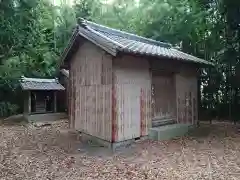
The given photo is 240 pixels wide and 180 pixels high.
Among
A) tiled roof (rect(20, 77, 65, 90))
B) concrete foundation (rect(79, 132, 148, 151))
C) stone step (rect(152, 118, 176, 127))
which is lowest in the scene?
concrete foundation (rect(79, 132, 148, 151))

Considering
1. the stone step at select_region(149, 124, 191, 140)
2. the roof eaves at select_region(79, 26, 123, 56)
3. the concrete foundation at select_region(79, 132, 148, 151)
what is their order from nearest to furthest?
the roof eaves at select_region(79, 26, 123, 56), the concrete foundation at select_region(79, 132, 148, 151), the stone step at select_region(149, 124, 191, 140)

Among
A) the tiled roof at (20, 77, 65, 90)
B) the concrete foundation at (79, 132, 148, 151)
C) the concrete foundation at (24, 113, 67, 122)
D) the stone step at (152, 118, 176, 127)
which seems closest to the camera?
the concrete foundation at (79, 132, 148, 151)

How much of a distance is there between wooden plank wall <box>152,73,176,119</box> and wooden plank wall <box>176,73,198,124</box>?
21 centimetres

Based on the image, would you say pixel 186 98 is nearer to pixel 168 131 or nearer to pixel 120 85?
pixel 168 131

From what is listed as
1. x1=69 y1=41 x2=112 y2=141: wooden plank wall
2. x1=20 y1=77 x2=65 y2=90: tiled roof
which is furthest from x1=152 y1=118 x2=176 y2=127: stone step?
x1=20 y1=77 x2=65 y2=90: tiled roof

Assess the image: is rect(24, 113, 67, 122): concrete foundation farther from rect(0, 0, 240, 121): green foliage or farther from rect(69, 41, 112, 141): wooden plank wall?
rect(69, 41, 112, 141): wooden plank wall

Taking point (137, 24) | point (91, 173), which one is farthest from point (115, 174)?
point (137, 24)

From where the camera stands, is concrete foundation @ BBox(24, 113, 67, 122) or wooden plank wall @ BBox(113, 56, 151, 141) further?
concrete foundation @ BBox(24, 113, 67, 122)

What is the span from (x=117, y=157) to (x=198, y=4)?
8.41 metres

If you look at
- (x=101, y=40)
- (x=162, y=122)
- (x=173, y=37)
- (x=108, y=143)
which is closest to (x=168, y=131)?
(x=162, y=122)

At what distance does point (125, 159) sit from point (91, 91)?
285cm

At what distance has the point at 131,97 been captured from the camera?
8781 millimetres

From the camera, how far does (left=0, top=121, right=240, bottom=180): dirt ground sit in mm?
6082

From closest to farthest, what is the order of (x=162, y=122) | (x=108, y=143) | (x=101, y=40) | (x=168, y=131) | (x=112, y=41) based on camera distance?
(x=112, y=41)
(x=101, y=40)
(x=108, y=143)
(x=168, y=131)
(x=162, y=122)
